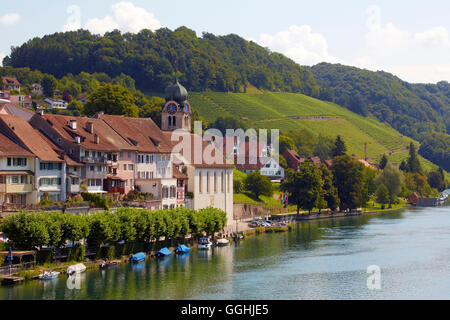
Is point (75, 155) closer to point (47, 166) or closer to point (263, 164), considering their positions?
point (47, 166)

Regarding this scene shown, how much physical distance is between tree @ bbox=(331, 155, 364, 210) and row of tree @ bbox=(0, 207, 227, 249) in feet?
236

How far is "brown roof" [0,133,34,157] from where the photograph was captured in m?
→ 86.5

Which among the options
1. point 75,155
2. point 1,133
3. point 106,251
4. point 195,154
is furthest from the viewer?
point 195,154

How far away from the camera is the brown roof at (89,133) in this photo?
98.5 metres

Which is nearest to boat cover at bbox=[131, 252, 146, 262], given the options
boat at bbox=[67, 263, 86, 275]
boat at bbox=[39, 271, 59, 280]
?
boat at bbox=[67, 263, 86, 275]

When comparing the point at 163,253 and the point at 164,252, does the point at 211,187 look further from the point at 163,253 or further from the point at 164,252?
the point at 163,253

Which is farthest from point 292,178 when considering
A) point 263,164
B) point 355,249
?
point 355,249

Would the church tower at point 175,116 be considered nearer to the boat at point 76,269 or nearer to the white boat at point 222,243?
the white boat at point 222,243

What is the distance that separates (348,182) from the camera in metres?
172

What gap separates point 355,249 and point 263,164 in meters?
84.2

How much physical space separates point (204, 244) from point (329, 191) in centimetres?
6707

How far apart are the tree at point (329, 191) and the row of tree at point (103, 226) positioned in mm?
62269

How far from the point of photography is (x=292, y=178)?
15475cm

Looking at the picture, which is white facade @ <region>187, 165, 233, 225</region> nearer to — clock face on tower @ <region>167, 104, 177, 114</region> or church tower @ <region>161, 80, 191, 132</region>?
church tower @ <region>161, 80, 191, 132</region>
